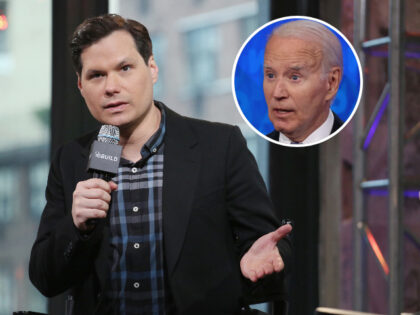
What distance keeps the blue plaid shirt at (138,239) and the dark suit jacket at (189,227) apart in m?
0.03

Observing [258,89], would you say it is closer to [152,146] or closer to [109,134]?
[152,146]

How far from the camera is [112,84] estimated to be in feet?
6.84

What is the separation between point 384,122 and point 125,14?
1.70 metres

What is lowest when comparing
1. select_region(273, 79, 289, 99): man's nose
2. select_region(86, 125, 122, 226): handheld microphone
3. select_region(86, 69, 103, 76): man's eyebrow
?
select_region(86, 125, 122, 226): handheld microphone

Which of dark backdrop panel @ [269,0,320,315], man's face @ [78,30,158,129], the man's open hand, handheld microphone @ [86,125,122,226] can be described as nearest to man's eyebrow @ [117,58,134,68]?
man's face @ [78,30,158,129]

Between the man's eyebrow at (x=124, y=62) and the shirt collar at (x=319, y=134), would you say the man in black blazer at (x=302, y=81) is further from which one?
the man's eyebrow at (x=124, y=62)

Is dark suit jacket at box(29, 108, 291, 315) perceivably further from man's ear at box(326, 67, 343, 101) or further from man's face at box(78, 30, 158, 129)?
man's ear at box(326, 67, 343, 101)

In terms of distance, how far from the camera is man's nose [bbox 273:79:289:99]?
3.50 m

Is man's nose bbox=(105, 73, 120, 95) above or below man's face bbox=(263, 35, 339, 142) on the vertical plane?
below

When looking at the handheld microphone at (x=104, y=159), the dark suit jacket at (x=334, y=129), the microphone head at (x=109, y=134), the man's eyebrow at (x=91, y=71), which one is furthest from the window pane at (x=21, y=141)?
the handheld microphone at (x=104, y=159)

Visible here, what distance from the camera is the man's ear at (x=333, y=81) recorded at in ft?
11.2

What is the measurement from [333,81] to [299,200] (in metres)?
1.09

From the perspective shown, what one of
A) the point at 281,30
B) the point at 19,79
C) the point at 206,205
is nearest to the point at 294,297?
Result: the point at 281,30

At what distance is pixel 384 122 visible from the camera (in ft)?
14.8
